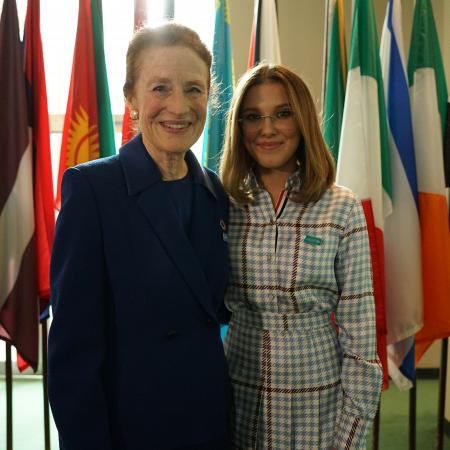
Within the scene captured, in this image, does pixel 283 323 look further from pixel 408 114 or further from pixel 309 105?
pixel 408 114

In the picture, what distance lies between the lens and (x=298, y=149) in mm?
1373

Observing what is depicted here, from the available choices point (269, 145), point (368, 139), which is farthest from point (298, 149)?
point (368, 139)

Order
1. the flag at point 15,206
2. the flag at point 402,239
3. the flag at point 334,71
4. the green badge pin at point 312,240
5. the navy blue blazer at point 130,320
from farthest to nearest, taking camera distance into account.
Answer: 1. the flag at point 334,71
2. the flag at point 402,239
3. the flag at point 15,206
4. the green badge pin at point 312,240
5. the navy blue blazer at point 130,320

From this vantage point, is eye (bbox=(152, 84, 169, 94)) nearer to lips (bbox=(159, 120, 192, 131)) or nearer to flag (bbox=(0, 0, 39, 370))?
lips (bbox=(159, 120, 192, 131))

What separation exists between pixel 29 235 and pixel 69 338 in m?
1.07

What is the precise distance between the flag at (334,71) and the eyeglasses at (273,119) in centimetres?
90

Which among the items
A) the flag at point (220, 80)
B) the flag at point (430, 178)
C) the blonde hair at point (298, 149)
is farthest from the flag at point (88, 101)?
the flag at point (430, 178)

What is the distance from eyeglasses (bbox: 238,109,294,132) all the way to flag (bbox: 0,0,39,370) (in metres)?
1.00

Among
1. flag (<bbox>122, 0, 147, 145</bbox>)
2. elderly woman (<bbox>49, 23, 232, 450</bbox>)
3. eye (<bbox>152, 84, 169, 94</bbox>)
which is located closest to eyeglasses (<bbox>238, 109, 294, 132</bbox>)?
elderly woman (<bbox>49, 23, 232, 450</bbox>)

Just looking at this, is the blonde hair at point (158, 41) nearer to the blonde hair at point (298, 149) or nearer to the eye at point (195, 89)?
the eye at point (195, 89)

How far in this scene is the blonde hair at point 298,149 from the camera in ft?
4.17

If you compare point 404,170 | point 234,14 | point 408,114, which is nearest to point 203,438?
point 404,170

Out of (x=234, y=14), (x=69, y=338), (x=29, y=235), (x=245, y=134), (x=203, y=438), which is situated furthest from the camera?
(x=234, y=14)

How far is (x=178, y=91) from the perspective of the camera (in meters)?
1.12
